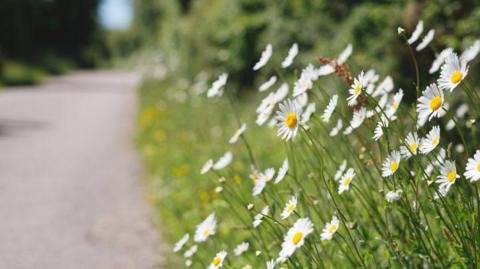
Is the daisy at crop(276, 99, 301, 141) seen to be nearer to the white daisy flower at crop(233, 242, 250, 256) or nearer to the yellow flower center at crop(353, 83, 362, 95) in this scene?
the yellow flower center at crop(353, 83, 362, 95)

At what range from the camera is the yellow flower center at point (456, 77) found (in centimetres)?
142

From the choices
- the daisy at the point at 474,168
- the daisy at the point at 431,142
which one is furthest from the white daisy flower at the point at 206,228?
the daisy at the point at 474,168

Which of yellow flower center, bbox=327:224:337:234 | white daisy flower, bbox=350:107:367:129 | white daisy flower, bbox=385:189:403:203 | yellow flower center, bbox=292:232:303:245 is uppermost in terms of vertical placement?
white daisy flower, bbox=350:107:367:129

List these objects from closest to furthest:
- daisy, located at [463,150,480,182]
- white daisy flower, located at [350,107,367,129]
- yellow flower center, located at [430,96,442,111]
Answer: daisy, located at [463,150,480,182] → yellow flower center, located at [430,96,442,111] → white daisy flower, located at [350,107,367,129]

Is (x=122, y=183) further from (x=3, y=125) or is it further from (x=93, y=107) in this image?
(x=93, y=107)

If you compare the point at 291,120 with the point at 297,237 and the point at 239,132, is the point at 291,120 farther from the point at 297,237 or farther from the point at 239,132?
the point at 239,132

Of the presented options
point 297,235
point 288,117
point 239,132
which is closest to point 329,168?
point 239,132

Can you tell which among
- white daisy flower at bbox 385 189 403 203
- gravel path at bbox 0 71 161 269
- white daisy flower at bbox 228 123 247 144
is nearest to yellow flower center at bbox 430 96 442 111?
white daisy flower at bbox 385 189 403 203

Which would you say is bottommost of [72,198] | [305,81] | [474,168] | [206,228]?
[474,168]

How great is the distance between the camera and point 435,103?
4.82ft

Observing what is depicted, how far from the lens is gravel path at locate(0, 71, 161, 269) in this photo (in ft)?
12.2

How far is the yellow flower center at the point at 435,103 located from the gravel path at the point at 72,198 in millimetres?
2266

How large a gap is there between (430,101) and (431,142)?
11 cm

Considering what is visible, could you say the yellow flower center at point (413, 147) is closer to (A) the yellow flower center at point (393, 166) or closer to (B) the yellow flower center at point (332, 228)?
(A) the yellow flower center at point (393, 166)
